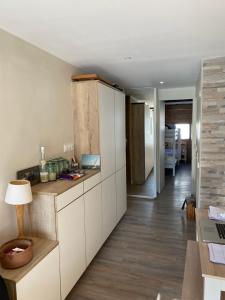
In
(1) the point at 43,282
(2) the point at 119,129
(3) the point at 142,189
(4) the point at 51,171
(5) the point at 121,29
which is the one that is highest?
(5) the point at 121,29

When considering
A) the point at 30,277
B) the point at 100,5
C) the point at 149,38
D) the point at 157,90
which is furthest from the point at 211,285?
the point at 157,90

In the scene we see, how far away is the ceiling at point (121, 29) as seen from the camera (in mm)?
1492

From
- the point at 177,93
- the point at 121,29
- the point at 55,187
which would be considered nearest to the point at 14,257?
the point at 55,187

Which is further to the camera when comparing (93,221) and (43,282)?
(93,221)

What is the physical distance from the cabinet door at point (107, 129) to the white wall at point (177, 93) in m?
2.09

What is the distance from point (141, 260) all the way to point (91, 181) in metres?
1.09

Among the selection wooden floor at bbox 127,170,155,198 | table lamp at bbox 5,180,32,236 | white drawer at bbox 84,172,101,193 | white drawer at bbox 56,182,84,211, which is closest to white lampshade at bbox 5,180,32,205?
table lamp at bbox 5,180,32,236

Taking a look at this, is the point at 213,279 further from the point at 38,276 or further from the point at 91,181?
the point at 91,181

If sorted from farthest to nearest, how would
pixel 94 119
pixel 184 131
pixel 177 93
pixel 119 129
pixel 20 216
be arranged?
pixel 184 131
pixel 177 93
pixel 119 129
pixel 94 119
pixel 20 216

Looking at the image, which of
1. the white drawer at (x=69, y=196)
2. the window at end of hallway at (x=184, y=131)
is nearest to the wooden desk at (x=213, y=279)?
the white drawer at (x=69, y=196)

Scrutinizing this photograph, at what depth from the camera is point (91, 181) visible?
2.53 meters

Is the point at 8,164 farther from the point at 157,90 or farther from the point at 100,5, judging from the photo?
the point at 157,90

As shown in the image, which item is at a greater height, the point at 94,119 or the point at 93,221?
the point at 94,119

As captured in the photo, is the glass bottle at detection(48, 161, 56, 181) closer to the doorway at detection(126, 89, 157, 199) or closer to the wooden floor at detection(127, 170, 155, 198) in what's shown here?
the wooden floor at detection(127, 170, 155, 198)
